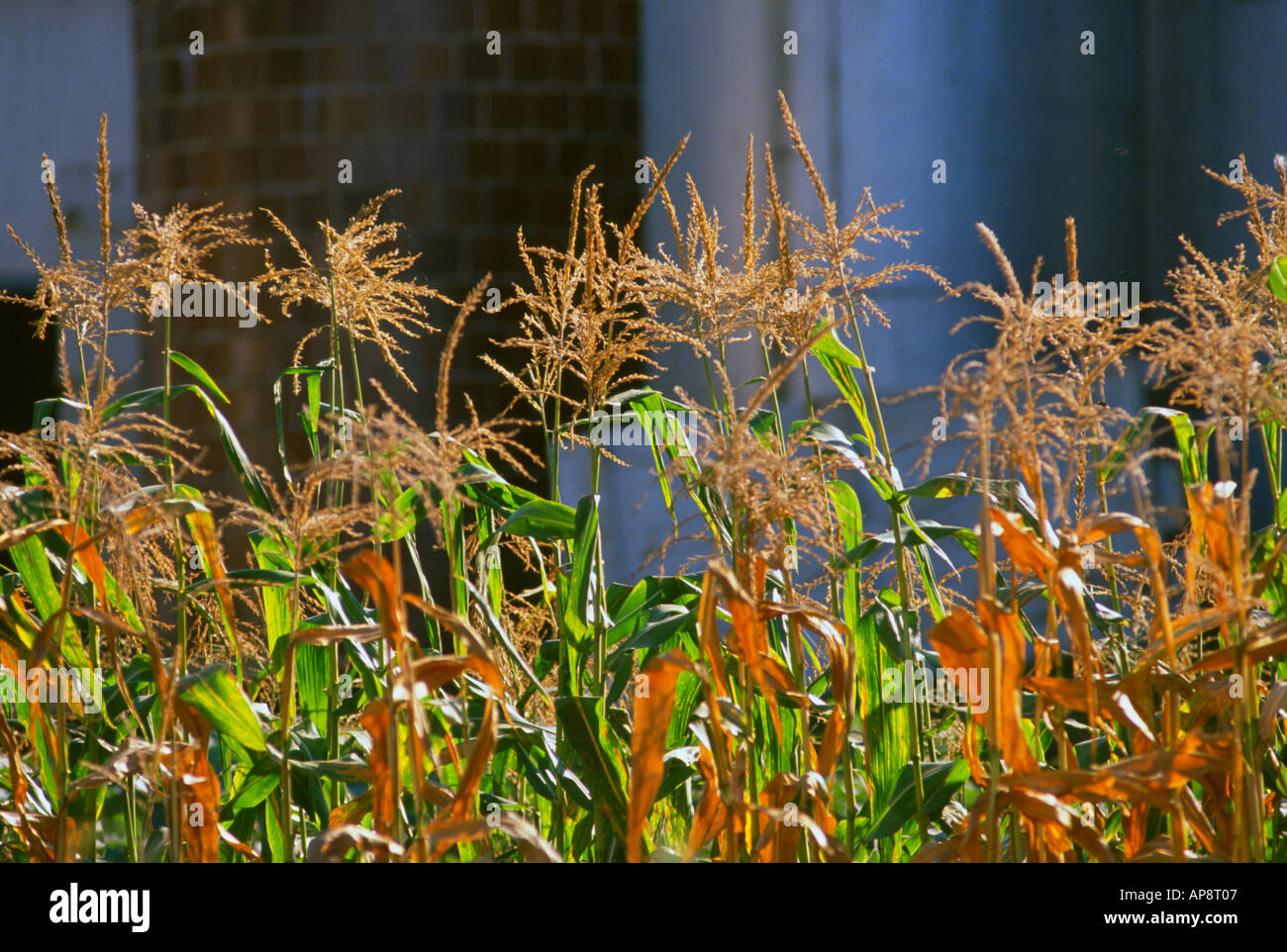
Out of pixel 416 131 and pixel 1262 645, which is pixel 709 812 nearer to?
pixel 1262 645

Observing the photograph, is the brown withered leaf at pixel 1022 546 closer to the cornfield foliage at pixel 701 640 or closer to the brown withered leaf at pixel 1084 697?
the cornfield foliage at pixel 701 640

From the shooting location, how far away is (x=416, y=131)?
3.64 meters

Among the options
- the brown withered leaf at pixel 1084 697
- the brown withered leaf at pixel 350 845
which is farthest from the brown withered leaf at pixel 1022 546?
the brown withered leaf at pixel 350 845

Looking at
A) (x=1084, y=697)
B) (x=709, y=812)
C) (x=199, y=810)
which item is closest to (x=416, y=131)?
(x=199, y=810)

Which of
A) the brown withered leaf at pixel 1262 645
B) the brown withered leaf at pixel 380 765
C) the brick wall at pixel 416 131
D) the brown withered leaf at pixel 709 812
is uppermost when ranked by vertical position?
the brick wall at pixel 416 131

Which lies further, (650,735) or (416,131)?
(416,131)

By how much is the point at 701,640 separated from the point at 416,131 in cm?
283

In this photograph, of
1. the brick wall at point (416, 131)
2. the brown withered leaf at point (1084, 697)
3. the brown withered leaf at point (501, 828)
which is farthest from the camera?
the brick wall at point (416, 131)

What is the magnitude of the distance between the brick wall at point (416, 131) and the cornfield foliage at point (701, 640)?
1853mm

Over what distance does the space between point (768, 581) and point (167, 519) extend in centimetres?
81

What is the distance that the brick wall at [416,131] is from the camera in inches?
143

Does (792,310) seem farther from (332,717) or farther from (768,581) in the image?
(332,717)

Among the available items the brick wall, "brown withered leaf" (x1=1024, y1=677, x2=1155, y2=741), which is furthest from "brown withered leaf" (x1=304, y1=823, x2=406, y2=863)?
the brick wall
